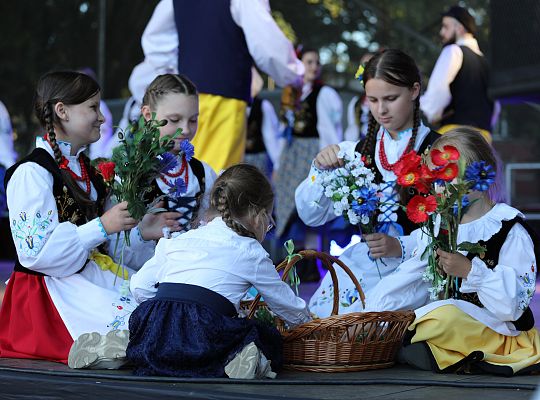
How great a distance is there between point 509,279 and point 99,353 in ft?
4.09

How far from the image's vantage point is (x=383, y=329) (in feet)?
10.5

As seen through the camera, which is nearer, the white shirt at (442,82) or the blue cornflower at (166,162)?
the blue cornflower at (166,162)

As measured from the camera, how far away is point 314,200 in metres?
3.89

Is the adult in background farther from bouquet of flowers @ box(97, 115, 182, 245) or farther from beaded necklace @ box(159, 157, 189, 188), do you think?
bouquet of flowers @ box(97, 115, 182, 245)

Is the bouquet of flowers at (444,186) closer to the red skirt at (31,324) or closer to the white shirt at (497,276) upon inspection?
the white shirt at (497,276)

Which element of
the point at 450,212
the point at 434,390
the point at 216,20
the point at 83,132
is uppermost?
the point at 216,20

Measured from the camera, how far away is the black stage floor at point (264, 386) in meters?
2.73

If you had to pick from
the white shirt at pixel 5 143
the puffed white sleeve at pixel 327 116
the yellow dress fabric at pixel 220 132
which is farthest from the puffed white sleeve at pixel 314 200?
the white shirt at pixel 5 143

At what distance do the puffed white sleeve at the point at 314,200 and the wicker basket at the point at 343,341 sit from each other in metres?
0.65

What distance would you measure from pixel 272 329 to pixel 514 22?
3169 mm

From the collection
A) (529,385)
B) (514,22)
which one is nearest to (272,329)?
(529,385)

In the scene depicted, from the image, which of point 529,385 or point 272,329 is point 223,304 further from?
point 529,385

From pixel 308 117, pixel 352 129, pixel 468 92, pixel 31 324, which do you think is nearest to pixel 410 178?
pixel 31 324

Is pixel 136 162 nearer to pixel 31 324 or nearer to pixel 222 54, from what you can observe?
pixel 31 324
